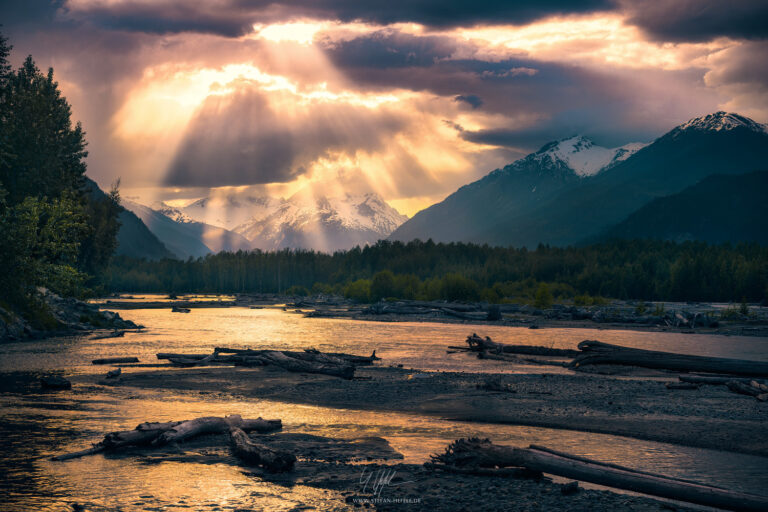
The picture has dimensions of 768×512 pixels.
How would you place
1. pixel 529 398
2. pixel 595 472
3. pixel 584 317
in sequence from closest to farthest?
pixel 595 472 < pixel 529 398 < pixel 584 317

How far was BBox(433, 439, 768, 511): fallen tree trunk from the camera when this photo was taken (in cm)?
→ 1414

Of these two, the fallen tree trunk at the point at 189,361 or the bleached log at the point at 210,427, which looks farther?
the fallen tree trunk at the point at 189,361

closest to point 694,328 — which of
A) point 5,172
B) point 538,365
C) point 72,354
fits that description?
point 538,365

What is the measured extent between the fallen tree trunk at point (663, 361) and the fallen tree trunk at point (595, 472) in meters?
24.0

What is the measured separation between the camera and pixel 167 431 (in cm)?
1992

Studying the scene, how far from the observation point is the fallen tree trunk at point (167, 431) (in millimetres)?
18922

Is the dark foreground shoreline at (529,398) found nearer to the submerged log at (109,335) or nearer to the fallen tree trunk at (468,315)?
the submerged log at (109,335)

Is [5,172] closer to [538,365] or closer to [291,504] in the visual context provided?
[538,365]

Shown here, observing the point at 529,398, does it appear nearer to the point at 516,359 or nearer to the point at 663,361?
the point at 663,361

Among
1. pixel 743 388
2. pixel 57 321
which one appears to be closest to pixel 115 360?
pixel 57 321

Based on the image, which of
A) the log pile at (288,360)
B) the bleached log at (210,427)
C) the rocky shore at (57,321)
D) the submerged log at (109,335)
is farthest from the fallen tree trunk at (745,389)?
the rocky shore at (57,321)

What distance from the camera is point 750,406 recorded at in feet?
90.1

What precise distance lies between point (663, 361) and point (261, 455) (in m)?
29.8

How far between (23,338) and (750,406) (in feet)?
188
